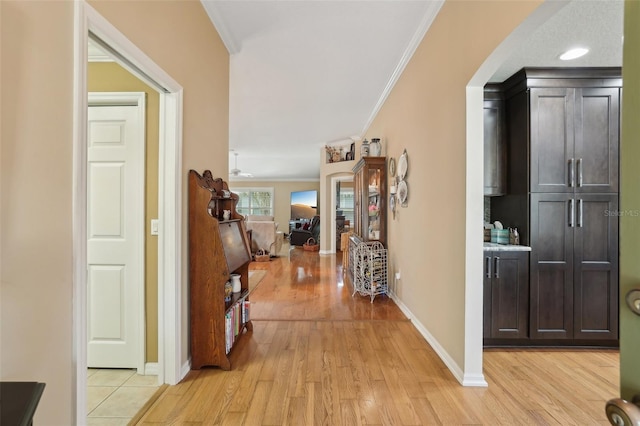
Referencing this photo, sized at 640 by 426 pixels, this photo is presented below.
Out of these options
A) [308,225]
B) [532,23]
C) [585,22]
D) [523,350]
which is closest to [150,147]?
[532,23]

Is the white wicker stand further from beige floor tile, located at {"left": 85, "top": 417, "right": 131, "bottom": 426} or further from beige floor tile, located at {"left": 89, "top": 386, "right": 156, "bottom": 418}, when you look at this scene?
beige floor tile, located at {"left": 85, "top": 417, "right": 131, "bottom": 426}

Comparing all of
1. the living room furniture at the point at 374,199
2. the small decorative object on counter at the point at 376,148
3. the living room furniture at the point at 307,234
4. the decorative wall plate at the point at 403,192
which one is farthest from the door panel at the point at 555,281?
the living room furniture at the point at 307,234

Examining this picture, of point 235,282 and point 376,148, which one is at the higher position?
point 376,148

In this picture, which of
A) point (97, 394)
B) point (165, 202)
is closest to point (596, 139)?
point (165, 202)

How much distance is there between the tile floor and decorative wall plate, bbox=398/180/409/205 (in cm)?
282

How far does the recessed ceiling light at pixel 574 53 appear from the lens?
2160mm

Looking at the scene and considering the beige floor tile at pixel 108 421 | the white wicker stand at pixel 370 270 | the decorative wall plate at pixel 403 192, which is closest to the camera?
the beige floor tile at pixel 108 421

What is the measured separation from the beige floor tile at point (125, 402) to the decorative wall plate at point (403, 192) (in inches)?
112

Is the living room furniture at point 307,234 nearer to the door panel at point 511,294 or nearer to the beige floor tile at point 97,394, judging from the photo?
the door panel at point 511,294

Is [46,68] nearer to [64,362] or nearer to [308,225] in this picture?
[64,362]

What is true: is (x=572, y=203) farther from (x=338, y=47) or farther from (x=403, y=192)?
(x=338, y=47)

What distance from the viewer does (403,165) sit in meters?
3.23

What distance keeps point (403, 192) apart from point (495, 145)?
100 cm

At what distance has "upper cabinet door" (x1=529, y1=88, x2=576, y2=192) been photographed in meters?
2.42
